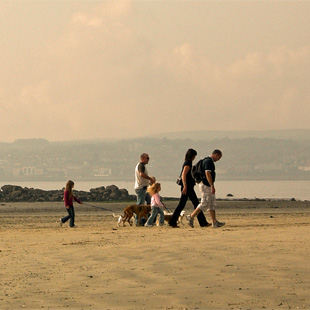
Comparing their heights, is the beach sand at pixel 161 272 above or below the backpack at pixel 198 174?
below

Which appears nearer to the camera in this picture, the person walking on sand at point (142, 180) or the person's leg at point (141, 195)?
the person walking on sand at point (142, 180)

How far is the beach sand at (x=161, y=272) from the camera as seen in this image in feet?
31.2

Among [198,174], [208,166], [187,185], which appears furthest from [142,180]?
[208,166]

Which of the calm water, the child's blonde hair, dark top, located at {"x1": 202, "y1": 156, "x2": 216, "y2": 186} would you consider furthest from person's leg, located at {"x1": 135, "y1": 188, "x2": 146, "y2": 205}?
the calm water

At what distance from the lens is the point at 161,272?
11242 mm

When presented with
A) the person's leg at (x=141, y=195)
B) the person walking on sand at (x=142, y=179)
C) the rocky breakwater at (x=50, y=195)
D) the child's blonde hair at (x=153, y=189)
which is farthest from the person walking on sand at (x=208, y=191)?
the rocky breakwater at (x=50, y=195)

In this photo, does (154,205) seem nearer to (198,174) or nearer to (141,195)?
(141,195)

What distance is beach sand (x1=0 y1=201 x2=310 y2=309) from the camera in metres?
9.52

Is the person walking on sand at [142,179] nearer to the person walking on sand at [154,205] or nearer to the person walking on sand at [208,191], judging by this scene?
the person walking on sand at [154,205]

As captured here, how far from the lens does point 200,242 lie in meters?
14.4

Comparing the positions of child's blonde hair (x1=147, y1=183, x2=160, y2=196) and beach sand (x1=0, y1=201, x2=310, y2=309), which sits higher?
child's blonde hair (x1=147, y1=183, x2=160, y2=196)

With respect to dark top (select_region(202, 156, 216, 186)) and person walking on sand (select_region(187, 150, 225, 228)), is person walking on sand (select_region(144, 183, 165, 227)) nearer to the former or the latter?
person walking on sand (select_region(187, 150, 225, 228))

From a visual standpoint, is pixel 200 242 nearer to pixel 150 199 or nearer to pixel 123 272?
pixel 123 272

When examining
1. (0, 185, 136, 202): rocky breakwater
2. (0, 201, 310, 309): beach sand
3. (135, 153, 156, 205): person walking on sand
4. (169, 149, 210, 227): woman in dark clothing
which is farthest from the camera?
(0, 185, 136, 202): rocky breakwater
